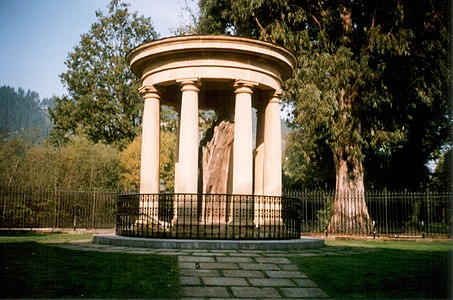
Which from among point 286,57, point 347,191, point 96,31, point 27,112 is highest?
point 27,112

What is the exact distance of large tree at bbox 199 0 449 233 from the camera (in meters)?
20.7

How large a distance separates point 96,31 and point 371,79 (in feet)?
90.4

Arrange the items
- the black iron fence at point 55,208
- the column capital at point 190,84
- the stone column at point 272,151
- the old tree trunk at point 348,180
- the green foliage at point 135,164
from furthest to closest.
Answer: the green foliage at point 135,164, the black iron fence at point 55,208, the old tree trunk at point 348,180, the stone column at point 272,151, the column capital at point 190,84

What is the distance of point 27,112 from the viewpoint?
19825 cm

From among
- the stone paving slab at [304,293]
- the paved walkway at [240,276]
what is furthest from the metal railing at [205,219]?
the stone paving slab at [304,293]

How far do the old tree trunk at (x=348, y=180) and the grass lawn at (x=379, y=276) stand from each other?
1199 cm

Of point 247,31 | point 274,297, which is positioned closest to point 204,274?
point 274,297

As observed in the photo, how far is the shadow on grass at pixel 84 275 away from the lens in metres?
5.86

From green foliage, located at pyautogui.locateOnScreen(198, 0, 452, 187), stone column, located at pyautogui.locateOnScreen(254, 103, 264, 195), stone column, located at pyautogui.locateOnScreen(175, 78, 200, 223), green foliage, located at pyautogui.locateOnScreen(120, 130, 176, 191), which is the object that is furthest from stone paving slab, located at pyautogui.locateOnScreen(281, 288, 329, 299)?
green foliage, located at pyautogui.locateOnScreen(120, 130, 176, 191)

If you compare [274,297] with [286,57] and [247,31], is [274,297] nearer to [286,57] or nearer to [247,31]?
[286,57]

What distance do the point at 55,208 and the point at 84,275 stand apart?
19.3 meters

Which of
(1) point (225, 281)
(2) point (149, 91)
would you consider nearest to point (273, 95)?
(2) point (149, 91)

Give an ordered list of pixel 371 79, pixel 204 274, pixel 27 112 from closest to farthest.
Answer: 1. pixel 204 274
2. pixel 371 79
3. pixel 27 112

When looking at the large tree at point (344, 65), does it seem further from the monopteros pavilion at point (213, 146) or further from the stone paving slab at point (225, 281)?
the stone paving slab at point (225, 281)
